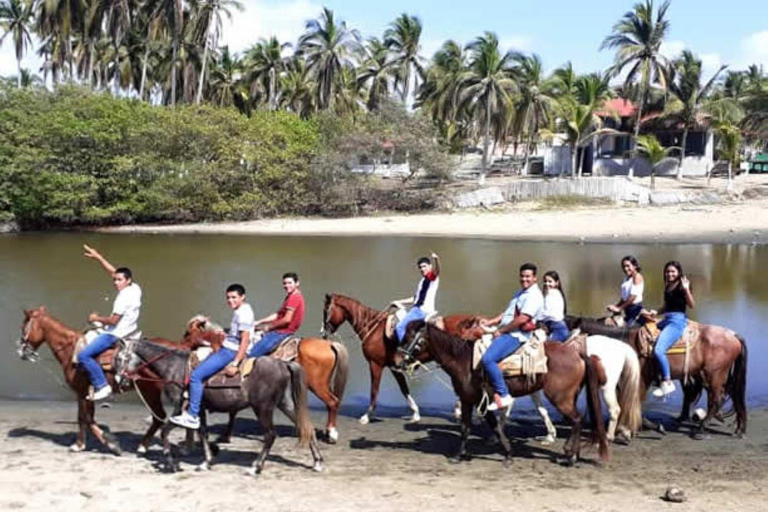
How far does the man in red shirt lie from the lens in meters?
10.1

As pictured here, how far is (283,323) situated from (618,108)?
56.9 m

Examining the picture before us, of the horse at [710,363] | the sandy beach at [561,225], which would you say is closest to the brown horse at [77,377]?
the horse at [710,363]

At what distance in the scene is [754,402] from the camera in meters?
12.9

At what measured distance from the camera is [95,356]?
377 inches

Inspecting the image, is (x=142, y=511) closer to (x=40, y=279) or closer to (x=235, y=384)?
(x=235, y=384)

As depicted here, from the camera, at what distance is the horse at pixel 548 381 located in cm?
957

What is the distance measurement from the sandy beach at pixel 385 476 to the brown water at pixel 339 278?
2.69 meters

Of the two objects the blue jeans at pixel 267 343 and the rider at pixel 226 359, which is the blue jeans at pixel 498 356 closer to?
the blue jeans at pixel 267 343

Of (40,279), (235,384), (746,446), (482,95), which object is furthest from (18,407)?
(482,95)

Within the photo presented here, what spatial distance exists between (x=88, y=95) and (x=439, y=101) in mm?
24212

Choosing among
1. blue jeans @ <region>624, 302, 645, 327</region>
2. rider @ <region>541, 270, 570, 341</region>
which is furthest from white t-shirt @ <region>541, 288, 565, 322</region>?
blue jeans @ <region>624, 302, 645, 327</region>

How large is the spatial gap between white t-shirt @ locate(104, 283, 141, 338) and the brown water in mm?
4446

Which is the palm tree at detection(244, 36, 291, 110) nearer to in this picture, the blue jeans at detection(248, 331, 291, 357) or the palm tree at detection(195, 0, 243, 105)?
the palm tree at detection(195, 0, 243, 105)

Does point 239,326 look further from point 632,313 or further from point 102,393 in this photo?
point 632,313
